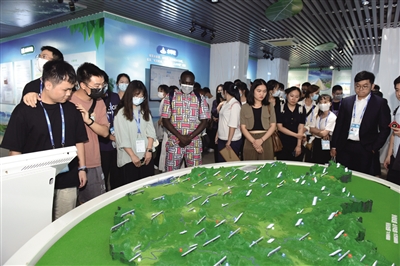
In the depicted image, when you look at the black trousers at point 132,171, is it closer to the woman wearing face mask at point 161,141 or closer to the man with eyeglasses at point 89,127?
the man with eyeglasses at point 89,127

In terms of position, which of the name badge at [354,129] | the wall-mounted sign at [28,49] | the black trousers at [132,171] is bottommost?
the black trousers at [132,171]

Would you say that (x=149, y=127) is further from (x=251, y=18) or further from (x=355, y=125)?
(x=251, y=18)

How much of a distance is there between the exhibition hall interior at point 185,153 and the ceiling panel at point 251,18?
0.19 feet

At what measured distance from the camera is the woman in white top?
12.4 ft

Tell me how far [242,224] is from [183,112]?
2254mm

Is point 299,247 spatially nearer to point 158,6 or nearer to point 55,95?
point 55,95

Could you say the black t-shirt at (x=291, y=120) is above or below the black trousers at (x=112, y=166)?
above

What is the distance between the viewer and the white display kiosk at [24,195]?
1.09m

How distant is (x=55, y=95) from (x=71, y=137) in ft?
1.05

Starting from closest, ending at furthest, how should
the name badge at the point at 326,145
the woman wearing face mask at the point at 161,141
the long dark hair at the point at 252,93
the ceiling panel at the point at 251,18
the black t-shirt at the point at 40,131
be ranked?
the black t-shirt at the point at 40,131, the long dark hair at the point at 252,93, the name badge at the point at 326,145, the woman wearing face mask at the point at 161,141, the ceiling panel at the point at 251,18

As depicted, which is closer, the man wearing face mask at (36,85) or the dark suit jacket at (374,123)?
the man wearing face mask at (36,85)

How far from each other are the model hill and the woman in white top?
1.81 meters

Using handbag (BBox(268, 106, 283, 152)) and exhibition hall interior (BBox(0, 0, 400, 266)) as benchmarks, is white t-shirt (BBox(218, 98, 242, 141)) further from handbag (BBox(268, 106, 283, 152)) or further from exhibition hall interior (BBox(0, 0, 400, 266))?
handbag (BBox(268, 106, 283, 152))

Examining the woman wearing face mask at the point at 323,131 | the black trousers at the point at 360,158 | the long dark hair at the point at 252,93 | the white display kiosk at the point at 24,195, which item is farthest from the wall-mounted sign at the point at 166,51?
the white display kiosk at the point at 24,195
